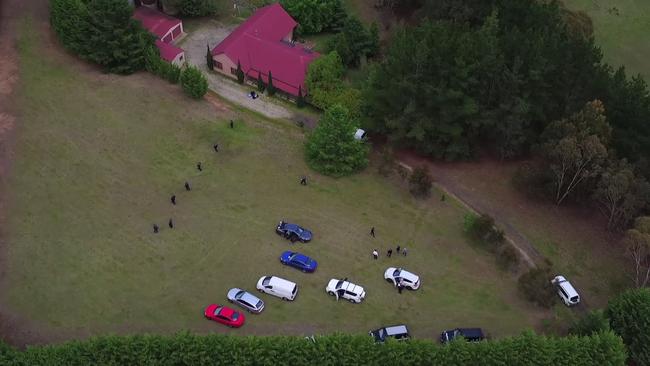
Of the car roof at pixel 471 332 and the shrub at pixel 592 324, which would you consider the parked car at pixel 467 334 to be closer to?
the car roof at pixel 471 332

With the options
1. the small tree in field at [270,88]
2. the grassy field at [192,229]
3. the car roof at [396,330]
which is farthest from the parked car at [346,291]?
the small tree in field at [270,88]

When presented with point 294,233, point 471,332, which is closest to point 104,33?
point 294,233

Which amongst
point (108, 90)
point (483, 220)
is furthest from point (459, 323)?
point (108, 90)

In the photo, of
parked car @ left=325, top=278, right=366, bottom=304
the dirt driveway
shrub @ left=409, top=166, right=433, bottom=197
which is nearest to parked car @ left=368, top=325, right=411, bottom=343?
parked car @ left=325, top=278, right=366, bottom=304

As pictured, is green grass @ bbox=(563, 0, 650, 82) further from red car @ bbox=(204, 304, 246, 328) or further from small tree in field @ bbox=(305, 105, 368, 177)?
red car @ bbox=(204, 304, 246, 328)

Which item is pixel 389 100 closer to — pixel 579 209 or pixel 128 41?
pixel 579 209
